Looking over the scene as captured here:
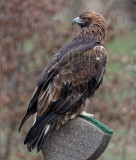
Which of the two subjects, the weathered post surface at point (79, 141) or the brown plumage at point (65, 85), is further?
the brown plumage at point (65, 85)

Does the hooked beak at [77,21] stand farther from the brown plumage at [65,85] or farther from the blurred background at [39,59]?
the blurred background at [39,59]

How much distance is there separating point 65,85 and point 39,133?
0.65 m

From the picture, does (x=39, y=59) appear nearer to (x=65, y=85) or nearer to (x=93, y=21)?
(x=93, y=21)

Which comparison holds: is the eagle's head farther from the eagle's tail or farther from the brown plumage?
the eagle's tail

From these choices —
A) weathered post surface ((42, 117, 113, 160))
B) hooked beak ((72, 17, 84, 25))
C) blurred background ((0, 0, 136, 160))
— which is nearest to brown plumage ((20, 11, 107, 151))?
weathered post surface ((42, 117, 113, 160))

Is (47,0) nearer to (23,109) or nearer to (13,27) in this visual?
(13,27)

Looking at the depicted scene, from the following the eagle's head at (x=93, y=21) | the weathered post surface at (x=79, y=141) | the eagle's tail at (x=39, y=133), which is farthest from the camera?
the eagle's head at (x=93, y=21)

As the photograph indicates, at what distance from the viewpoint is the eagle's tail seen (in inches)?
150

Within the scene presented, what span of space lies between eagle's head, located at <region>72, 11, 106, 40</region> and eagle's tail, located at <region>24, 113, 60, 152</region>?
1.49m

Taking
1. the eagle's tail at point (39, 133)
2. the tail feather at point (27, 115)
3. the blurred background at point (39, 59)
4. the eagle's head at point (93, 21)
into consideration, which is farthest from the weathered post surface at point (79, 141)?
the blurred background at point (39, 59)

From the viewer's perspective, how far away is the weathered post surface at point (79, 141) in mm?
3666

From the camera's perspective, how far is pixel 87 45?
465 centimetres

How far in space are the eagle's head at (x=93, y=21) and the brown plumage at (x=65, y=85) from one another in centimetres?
20

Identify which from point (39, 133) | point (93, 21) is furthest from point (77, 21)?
point (39, 133)
